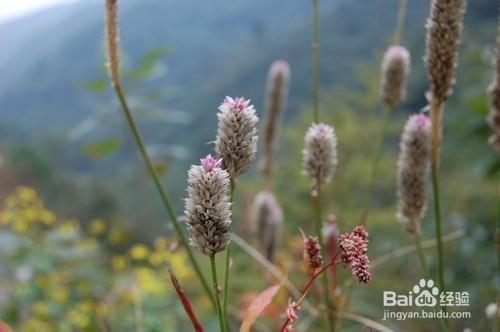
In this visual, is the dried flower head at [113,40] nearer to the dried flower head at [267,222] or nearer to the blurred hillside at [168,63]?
the dried flower head at [267,222]

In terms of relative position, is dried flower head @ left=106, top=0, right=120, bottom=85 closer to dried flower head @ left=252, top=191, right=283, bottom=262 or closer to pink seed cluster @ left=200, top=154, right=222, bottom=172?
pink seed cluster @ left=200, top=154, right=222, bottom=172

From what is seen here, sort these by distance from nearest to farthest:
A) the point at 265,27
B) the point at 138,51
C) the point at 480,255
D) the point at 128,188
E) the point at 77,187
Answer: the point at 480,255 < the point at 77,187 < the point at 128,188 < the point at 265,27 < the point at 138,51

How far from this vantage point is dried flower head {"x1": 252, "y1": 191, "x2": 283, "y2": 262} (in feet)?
3.62

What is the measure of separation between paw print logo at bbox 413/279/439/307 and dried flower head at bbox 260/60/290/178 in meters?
0.51

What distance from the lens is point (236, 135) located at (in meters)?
0.48

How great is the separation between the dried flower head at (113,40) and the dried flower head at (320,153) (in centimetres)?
23

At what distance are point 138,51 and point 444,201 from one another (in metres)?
38.0

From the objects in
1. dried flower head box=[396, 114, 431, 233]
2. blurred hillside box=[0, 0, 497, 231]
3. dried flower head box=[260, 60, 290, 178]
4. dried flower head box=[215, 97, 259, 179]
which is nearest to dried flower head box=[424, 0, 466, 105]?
dried flower head box=[396, 114, 431, 233]

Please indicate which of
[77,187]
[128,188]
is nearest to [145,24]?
[128,188]

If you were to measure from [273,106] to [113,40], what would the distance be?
20.6 inches

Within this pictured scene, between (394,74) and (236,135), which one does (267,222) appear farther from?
(236,135)

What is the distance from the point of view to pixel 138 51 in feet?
133

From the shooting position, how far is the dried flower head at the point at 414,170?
2.47 feet

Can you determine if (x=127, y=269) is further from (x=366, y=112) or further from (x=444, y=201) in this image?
(x=366, y=112)
